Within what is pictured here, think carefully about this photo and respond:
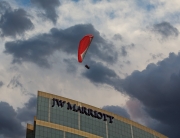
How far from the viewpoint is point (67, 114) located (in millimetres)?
95062

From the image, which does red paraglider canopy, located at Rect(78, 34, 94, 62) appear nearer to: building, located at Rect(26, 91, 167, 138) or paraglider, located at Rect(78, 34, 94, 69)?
paraglider, located at Rect(78, 34, 94, 69)

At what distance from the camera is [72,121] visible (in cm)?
9475

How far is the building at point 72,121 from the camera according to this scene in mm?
89312

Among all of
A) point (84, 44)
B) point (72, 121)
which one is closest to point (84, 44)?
point (84, 44)

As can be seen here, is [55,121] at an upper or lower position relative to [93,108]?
lower

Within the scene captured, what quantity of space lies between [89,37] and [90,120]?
30.3m

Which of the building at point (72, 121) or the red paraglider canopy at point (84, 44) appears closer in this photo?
the red paraglider canopy at point (84, 44)

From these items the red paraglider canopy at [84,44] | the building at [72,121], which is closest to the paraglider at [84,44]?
the red paraglider canopy at [84,44]

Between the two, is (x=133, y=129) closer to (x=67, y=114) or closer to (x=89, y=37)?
(x=67, y=114)

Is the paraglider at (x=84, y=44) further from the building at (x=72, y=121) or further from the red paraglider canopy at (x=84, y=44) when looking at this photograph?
the building at (x=72, y=121)

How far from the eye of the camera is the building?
89.3 meters

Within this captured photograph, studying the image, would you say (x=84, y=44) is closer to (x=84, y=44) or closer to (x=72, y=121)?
(x=84, y=44)

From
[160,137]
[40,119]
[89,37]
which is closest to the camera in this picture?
[89,37]

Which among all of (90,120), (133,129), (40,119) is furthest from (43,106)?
(133,129)
